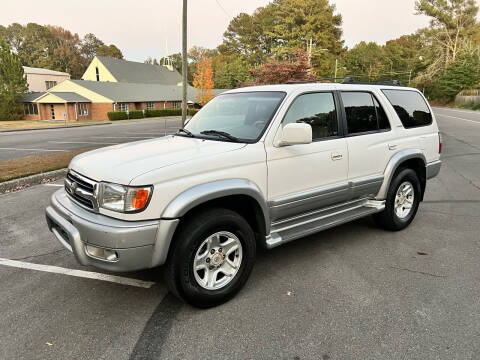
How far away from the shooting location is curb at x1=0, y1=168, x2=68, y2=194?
720 centimetres

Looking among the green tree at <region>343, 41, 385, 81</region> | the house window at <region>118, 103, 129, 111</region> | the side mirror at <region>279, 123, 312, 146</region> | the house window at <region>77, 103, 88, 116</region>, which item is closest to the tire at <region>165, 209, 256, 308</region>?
the side mirror at <region>279, 123, 312, 146</region>

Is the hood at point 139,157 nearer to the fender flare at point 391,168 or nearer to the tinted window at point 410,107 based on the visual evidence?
the fender flare at point 391,168

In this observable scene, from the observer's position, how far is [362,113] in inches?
171

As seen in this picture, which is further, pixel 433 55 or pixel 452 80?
pixel 433 55

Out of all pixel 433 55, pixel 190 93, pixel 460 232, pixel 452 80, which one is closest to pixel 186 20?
pixel 460 232

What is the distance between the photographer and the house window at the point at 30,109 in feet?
152

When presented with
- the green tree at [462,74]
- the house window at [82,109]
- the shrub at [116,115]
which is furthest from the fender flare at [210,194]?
the green tree at [462,74]

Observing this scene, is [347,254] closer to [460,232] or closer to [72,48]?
[460,232]

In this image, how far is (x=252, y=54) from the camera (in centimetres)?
7938

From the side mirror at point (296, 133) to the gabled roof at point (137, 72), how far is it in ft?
188

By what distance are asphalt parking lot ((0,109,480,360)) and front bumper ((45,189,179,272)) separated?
0.55m

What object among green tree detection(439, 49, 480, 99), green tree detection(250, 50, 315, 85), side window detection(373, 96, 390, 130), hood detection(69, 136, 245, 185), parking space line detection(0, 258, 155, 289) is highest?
green tree detection(439, 49, 480, 99)

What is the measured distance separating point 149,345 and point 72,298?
42.3 inches

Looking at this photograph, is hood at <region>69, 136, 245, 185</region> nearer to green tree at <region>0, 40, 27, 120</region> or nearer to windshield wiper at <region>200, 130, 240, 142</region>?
windshield wiper at <region>200, 130, 240, 142</region>
